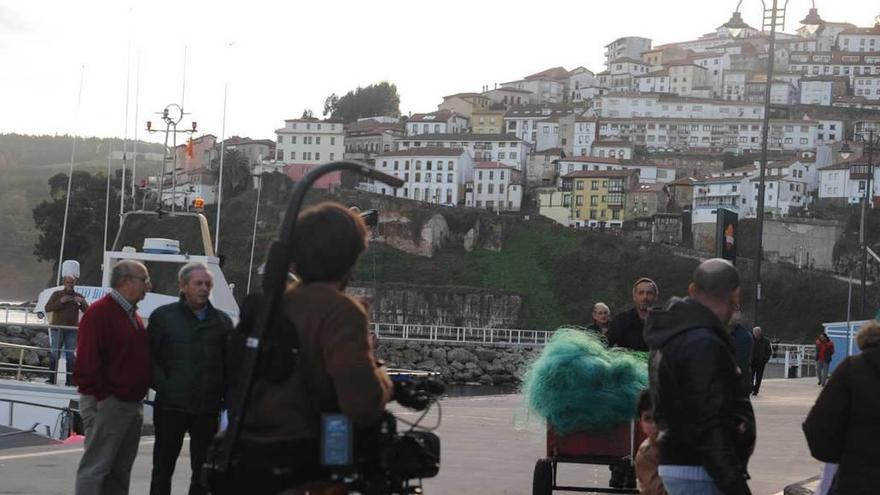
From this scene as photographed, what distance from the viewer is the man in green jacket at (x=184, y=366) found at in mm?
8523

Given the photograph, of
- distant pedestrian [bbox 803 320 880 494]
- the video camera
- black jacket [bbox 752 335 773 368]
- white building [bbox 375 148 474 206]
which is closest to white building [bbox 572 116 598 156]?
white building [bbox 375 148 474 206]

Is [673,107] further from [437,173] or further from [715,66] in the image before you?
[437,173]

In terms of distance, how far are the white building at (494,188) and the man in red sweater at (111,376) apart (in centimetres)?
15003

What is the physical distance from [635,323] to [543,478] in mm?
1548

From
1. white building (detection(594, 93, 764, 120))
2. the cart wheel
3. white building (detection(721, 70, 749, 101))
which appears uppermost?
white building (detection(721, 70, 749, 101))

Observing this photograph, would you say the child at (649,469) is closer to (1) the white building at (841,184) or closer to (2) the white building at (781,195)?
(1) the white building at (841,184)

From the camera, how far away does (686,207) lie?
497ft

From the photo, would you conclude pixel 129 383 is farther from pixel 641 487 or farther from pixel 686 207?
pixel 686 207

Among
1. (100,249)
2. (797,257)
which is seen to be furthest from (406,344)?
(797,257)

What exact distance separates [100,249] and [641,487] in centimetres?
10571

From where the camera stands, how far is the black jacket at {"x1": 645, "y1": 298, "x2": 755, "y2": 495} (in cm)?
572

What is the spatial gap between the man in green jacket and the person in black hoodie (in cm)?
339

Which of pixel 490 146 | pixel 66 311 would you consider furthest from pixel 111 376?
pixel 490 146

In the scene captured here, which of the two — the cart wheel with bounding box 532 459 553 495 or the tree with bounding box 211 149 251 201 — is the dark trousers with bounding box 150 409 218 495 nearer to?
the cart wheel with bounding box 532 459 553 495
